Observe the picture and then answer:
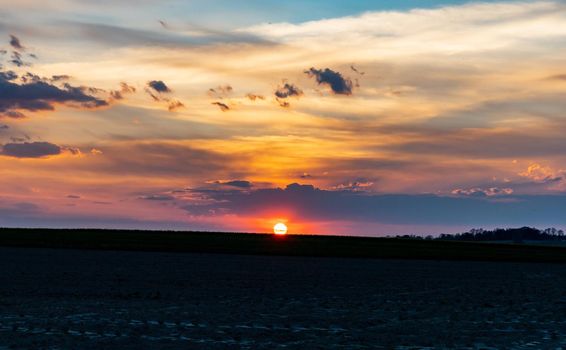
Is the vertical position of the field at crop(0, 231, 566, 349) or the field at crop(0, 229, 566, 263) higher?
the field at crop(0, 229, 566, 263)

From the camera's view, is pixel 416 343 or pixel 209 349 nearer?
pixel 209 349

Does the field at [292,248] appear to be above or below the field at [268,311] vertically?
above

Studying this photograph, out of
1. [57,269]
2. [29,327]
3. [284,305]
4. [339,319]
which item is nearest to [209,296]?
[284,305]

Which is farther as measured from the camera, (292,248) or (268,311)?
(292,248)

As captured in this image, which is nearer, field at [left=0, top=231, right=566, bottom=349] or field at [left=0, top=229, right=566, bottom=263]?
field at [left=0, top=231, right=566, bottom=349]

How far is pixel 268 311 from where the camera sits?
31.3 metres

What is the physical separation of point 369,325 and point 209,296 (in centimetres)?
1215

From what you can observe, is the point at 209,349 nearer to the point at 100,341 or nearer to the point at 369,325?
the point at 100,341

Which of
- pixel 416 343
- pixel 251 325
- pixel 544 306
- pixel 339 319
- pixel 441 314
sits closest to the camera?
pixel 416 343

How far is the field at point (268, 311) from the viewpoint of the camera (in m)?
23.4

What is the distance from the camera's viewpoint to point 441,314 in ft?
104

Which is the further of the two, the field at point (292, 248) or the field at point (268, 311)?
the field at point (292, 248)

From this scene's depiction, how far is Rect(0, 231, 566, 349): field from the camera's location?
2336 centimetres

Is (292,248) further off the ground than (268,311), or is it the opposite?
(292,248)
